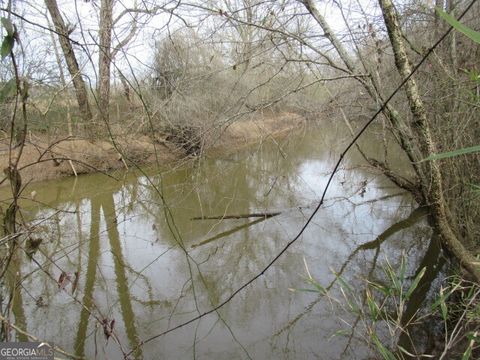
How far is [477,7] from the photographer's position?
13.3ft

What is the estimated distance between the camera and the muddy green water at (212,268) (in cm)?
328

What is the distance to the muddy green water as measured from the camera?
3283mm

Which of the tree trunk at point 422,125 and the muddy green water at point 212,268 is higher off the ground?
the tree trunk at point 422,125

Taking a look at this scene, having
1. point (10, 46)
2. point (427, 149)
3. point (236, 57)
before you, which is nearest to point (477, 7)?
point (427, 149)

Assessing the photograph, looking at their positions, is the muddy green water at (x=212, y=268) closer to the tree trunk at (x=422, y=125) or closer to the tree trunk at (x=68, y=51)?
the tree trunk at (x=422, y=125)

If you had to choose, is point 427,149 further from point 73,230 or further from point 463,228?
point 73,230
